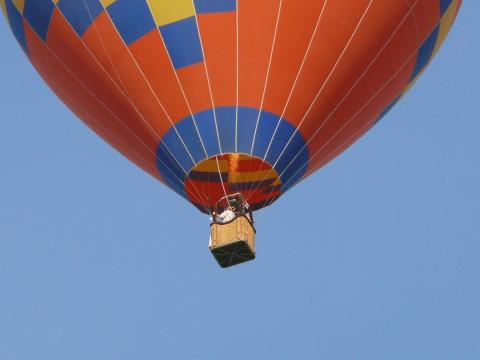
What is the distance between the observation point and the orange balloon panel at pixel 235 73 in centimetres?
1891

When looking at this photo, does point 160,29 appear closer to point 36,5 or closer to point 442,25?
point 36,5

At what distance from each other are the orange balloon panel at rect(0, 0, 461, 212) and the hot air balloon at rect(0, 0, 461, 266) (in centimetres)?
1

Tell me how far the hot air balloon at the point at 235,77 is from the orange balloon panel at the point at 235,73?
0.01 m

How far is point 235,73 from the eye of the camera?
18.9 meters

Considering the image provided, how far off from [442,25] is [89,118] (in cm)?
491

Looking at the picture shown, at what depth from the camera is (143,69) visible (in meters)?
19.2

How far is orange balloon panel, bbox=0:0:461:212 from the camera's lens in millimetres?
18906

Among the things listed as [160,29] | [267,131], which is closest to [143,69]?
[160,29]

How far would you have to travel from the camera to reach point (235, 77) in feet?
62.0

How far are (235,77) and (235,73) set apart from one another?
0.16 ft

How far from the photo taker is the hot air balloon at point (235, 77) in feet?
62.0

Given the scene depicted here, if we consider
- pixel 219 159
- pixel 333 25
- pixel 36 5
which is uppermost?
pixel 36 5

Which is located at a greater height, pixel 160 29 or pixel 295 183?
pixel 160 29

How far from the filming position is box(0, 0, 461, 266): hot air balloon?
18.9 meters
